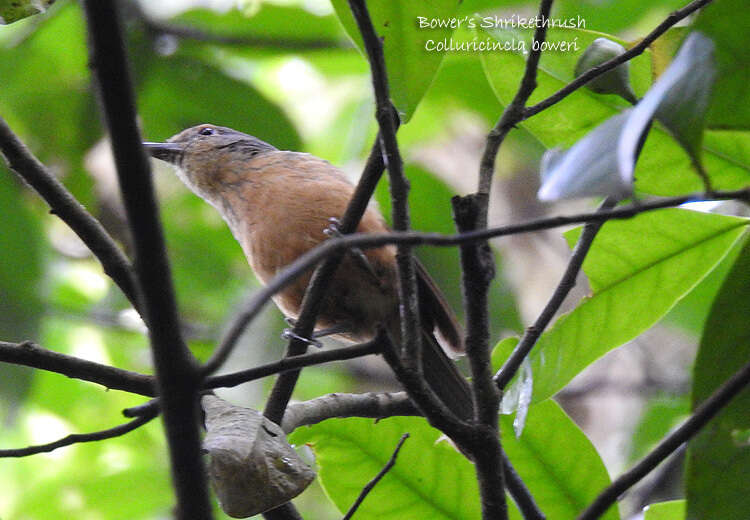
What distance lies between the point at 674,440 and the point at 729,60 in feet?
1.95

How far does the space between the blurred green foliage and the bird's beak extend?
0.36m

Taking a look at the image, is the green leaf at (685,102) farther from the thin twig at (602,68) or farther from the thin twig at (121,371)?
the thin twig at (121,371)

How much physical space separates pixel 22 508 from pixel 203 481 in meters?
3.39

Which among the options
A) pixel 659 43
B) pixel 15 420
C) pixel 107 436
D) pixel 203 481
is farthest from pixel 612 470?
pixel 203 481

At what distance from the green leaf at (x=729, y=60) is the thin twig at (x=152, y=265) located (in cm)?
84

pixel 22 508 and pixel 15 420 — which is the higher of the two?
pixel 15 420

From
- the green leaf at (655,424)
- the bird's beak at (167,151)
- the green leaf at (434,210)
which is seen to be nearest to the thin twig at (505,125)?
the green leaf at (434,210)

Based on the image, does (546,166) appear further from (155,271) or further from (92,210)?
(92,210)

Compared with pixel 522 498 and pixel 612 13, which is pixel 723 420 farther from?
pixel 612 13

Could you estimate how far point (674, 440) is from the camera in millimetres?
1252

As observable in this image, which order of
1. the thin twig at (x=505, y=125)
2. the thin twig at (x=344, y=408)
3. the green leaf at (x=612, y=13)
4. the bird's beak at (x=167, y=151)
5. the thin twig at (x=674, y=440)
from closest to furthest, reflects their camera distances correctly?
the thin twig at (x=674, y=440) → the thin twig at (x=505, y=125) → the thin twig at (x=344, y=408) → the bird's beak at (x=167, y=151) → the green leaf at (x=612, y=13)

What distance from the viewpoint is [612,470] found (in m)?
4.89

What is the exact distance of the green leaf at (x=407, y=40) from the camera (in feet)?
5.81

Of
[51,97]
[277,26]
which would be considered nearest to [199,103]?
[277,26]
